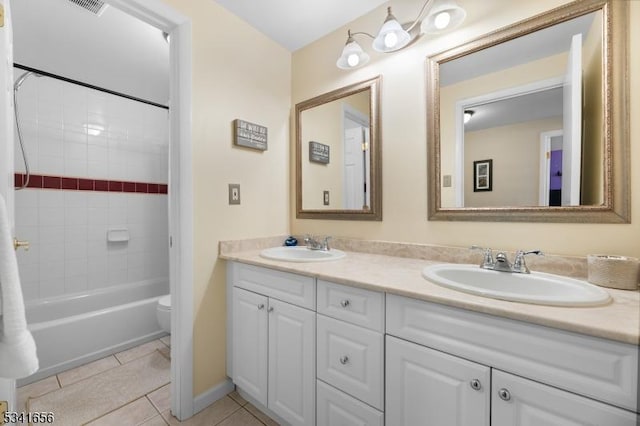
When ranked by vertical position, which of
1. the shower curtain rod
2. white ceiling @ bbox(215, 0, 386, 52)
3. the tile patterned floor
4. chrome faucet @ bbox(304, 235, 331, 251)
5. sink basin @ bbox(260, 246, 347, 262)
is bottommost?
the tile patterned floor

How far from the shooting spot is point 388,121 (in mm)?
1570

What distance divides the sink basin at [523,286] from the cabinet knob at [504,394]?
249 mm

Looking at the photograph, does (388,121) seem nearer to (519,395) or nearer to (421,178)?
(421,178)

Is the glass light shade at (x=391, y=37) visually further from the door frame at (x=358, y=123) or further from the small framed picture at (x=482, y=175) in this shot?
the small framed picture at (x=482, y=175)

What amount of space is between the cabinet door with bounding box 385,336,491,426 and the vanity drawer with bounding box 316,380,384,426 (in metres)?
0.07

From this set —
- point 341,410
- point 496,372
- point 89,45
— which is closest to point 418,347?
point 496,372

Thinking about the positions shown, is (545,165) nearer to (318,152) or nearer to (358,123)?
(358,123)

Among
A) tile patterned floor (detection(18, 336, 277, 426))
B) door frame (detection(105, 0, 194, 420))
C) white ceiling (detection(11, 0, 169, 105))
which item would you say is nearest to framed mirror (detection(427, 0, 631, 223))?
door frame (detection(105, 0, 194, 420))

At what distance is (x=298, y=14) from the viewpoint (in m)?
1.67

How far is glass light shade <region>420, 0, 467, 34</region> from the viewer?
4.07 feet

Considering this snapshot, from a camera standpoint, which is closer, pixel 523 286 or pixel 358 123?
pixel 523 286

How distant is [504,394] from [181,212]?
4.99 feet

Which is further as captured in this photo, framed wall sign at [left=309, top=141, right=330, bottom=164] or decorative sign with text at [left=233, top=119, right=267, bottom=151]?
framed wall sign at [left=309, top=141, right=330, bottom=164]

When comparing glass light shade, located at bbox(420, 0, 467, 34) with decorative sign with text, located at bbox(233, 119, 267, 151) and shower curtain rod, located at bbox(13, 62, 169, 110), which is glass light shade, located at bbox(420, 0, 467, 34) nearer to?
decorative sign with text, located at bbox(233, 119, 267, 151)
